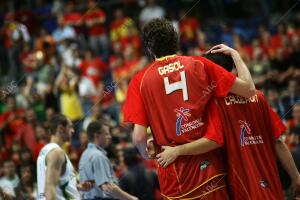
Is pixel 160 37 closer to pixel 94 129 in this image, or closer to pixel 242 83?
pixel 242 83

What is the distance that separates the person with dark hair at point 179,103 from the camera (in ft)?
16.2

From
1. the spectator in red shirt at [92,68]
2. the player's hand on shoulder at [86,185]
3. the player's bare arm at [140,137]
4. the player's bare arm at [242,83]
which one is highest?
the spectator in red shirt at [92,68]

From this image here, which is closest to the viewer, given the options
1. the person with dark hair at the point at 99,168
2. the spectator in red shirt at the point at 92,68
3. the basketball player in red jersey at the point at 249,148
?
the basketball player in red jersey at the point at 249,148

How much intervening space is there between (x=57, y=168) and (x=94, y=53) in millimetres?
10048

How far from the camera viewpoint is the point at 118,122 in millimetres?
13312

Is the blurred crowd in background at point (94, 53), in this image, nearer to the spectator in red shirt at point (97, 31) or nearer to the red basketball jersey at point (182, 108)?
the spectator in red shirt at point (97, 31)

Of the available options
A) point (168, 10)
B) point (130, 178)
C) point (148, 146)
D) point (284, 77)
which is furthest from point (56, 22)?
point (148, 146)

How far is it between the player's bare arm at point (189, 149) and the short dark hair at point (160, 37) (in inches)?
29.3

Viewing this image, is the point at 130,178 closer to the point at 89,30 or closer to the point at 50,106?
the point at 50,106

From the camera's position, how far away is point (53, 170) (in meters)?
6.32

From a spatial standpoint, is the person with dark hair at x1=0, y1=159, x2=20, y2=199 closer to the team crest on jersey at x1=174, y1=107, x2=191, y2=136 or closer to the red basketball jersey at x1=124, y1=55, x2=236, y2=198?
the red basketball jersey at x1=124, y1=55, x2=236, y2=198

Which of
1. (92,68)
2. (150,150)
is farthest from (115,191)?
(92,68)

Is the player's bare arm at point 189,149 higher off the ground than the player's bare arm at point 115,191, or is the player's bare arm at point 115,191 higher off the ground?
the player's bare arm at point 189,149

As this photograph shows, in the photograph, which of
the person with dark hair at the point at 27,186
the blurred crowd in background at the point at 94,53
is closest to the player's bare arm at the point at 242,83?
the person with dark hair at the point at 27,186
